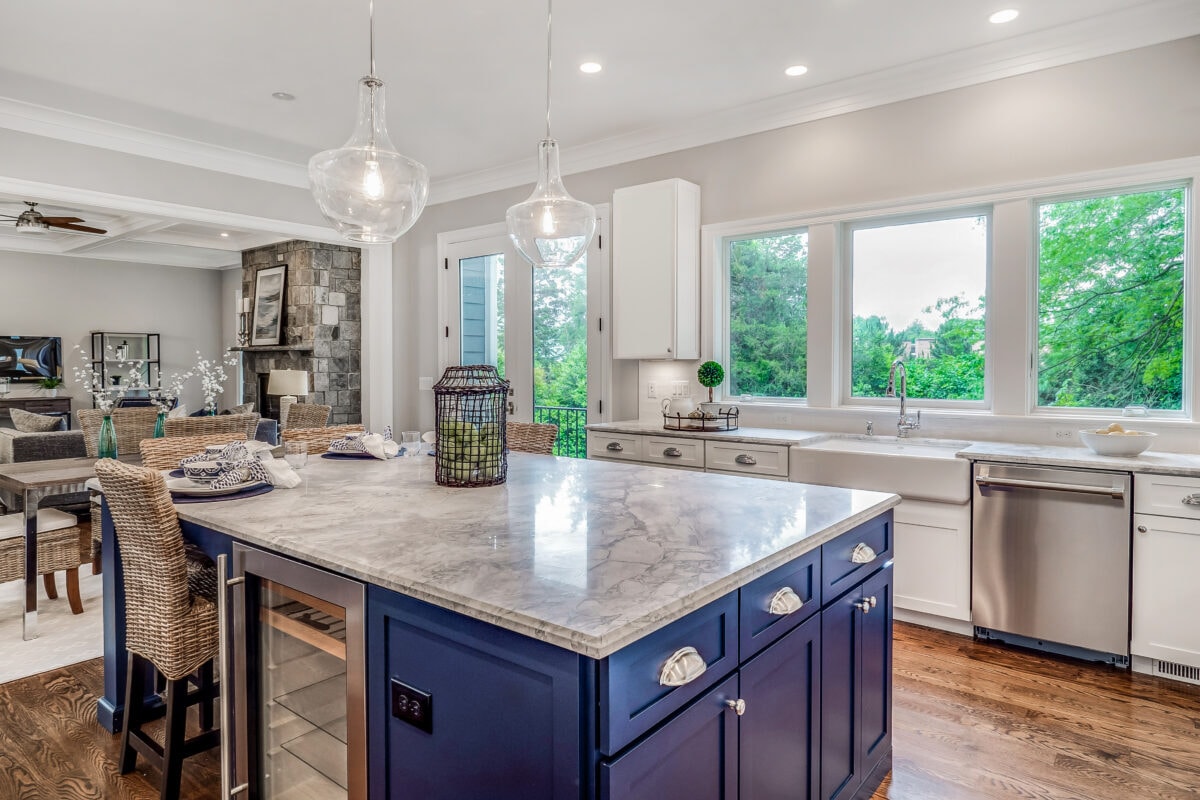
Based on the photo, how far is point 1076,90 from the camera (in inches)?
128

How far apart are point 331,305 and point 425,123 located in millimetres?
3415

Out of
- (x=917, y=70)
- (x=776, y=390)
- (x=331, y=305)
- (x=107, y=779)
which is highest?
(x=917, y=70)

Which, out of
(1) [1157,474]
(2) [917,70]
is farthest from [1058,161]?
(1) [1157,474]

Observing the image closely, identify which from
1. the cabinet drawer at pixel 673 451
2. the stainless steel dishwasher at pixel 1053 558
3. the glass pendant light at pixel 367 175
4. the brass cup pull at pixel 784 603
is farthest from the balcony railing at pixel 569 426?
the brass cup pull at pixel 784 603

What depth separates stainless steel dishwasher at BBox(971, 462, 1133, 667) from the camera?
2.84 meters

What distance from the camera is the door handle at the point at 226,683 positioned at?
67.4 inches

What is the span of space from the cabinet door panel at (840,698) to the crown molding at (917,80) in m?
2.99

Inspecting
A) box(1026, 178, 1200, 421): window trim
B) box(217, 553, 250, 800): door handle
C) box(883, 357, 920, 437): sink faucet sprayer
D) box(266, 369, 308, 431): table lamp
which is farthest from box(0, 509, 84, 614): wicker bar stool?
box(1026, 178, 1200, 421): window trim

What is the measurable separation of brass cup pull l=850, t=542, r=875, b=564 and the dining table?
331 centimetres

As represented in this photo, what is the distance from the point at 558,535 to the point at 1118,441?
268cm

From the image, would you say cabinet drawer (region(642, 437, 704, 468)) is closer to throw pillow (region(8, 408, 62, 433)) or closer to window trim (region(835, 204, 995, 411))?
window trim (region(835, 204, 995, 411))

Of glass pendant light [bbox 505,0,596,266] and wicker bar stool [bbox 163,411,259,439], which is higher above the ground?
glass pendant light [bbox 505,0,596,266]

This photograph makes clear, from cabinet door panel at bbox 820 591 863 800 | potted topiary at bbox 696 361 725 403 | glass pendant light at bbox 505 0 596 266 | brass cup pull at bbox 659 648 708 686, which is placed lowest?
cabinet door panel at bbox 820 591 863 800

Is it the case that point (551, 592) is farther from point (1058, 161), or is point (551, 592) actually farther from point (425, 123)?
point (425, 123)
